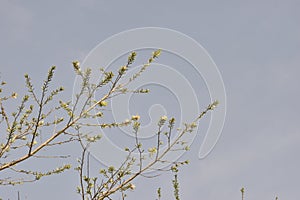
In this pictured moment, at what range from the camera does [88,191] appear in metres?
4.14

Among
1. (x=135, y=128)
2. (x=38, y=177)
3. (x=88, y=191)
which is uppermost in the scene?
(x=135, y=128)

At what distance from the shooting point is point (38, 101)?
4.02 m

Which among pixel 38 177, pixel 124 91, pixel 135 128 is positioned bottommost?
pixel 38 177

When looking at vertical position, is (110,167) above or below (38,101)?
below

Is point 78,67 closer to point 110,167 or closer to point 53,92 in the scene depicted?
point 53,92

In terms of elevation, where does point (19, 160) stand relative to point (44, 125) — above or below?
below

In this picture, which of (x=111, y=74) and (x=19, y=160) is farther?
(x=111, y=74)

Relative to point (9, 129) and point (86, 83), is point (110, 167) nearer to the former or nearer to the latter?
point (86, 83)

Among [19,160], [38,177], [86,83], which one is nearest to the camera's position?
[19,160]

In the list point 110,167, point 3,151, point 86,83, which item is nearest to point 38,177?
point 3,151

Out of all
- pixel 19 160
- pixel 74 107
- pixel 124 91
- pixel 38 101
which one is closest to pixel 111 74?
pixel 124 91

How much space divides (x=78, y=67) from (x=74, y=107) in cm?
47

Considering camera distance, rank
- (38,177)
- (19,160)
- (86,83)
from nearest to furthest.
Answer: (19,160), (86,83), (38,177)

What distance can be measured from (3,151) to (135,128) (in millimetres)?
1452
